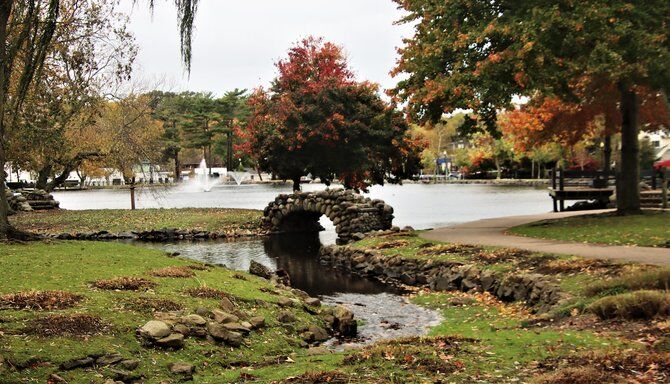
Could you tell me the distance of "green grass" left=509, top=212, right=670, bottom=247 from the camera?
61.6ft

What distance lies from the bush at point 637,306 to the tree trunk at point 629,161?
15.2 metres

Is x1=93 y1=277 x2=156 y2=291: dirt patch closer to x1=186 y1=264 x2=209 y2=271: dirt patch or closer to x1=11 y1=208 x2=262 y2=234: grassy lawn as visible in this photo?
x1=186 y1=264 x2=209 y2=271: dirt patch

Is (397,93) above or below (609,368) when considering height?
above

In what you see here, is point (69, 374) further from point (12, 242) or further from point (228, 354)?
point (12, 242)

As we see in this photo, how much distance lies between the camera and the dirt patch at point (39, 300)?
10500mm

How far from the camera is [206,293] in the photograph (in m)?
13.1

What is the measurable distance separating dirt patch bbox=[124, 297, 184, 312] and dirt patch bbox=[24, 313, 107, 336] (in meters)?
1.07

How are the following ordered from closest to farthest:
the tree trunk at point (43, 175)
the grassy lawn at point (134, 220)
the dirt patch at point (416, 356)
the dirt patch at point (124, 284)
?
1. the dirt patch at point (416, 356)
2. the dirt patch at point (124, 284)
3. the grassy lawn at point (134, 220)
4. the tree trunk at point (43, 175)

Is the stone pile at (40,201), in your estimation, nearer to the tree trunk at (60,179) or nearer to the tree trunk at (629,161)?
the tree trunk at (60,179)

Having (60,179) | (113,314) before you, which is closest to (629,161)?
(113,314)

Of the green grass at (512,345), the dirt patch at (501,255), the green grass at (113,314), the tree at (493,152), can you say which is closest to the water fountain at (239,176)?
the tree at (493,152)

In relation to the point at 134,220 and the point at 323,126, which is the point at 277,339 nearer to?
the point at 323,126

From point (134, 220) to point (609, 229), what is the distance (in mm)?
27976

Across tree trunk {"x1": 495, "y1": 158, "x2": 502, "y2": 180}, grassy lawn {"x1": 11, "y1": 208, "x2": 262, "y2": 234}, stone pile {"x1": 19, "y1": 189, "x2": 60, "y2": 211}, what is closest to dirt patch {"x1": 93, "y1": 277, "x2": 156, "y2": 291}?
grassy lawn {"x1": 11, "y1": 208, "x2": 262, "y2": 234}
